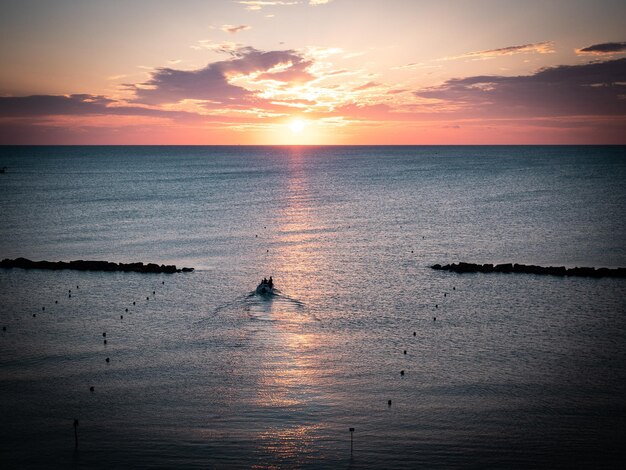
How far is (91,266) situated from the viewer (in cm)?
6316

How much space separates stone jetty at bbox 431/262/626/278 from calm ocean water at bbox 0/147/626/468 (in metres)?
1.96

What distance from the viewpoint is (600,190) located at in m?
145

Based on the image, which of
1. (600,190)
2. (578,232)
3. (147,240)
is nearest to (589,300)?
(578,232)

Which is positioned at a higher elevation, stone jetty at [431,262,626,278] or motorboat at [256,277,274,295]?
stone jetty at [431,262,626,278]

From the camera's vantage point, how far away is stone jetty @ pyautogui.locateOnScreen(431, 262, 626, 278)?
193 feet

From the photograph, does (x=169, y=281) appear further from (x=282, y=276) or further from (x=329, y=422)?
(x=329, y=422)

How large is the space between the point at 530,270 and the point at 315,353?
117 feet

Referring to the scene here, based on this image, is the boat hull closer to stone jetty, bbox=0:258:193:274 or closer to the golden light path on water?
the golden light path on water

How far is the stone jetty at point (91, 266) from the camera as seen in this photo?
62.4 m

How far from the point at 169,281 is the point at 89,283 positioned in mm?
9259

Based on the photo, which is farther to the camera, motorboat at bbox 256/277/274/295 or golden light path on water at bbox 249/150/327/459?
motorboat at bbox 256/277/274/295

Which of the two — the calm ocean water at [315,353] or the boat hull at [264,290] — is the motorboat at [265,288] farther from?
the calm ocean water at [315,353]

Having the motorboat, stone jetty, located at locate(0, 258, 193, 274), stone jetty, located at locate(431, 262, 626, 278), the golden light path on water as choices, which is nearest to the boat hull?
the motorboat

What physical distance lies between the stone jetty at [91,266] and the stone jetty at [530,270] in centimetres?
3467
